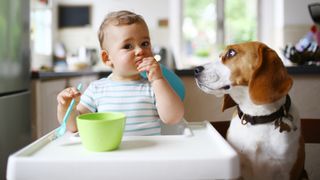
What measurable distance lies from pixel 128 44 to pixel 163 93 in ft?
0.59

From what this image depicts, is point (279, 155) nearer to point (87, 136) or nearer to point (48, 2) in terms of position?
point (87, 136)

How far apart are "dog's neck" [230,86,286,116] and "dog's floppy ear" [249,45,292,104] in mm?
39

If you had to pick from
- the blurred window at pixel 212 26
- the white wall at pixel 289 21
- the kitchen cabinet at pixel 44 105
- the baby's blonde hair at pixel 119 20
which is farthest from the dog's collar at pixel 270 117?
the blurred window at pixel 212 26

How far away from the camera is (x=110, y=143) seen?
0.60m

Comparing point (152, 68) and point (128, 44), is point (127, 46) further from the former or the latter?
point (152, 68)

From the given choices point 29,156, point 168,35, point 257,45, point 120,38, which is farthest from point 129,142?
point 168,35

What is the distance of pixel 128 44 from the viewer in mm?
849

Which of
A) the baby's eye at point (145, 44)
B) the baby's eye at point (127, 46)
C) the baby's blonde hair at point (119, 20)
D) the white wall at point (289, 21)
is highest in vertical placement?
the white wall at point (289, 21)

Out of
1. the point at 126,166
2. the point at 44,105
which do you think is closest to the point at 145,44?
the point at 126,166

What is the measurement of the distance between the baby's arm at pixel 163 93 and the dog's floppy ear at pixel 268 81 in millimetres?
185

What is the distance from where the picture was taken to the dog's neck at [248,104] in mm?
808

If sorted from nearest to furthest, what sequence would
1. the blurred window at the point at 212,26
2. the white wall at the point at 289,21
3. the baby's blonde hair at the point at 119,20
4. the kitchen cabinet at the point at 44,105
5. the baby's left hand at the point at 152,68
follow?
1. the baby's left hand at the point at 152,68
2. the baby's blonde hair at the point at 119,20
3. the kitchen cabinet at the point at 44,105
4. the white wall at the point at 289,21
5. the blurred window at the point at 212,26

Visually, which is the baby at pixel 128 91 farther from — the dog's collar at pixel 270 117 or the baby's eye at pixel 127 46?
the dog's collar at pixel 270 117

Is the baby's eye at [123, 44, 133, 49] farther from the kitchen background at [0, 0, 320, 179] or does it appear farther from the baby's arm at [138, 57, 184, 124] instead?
the kitchen background at [0, 0, 320, 179]
